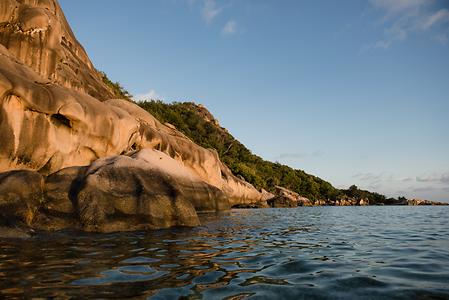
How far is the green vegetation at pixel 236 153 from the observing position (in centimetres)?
6444

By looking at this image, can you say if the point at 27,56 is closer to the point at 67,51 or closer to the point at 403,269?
the point at 67,51

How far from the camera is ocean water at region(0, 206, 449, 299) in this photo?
14.7 ft

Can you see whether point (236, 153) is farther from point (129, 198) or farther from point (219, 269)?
point (219, 269)

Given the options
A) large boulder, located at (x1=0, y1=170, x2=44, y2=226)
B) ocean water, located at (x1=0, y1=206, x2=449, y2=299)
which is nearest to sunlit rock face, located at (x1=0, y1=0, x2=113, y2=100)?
large boulder, located at (x1=0, y1=170, x2=44, y2=226)

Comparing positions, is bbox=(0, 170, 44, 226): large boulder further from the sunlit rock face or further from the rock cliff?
the sunlit rock face

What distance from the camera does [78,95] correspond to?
15.5 m

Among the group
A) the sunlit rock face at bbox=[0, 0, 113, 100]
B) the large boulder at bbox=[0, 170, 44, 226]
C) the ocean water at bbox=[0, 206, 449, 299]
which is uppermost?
the sunlit rock face at bbox=[0, 0, 113, 100]

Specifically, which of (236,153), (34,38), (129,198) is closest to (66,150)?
(129,198)

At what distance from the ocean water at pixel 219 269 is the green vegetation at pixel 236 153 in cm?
5124

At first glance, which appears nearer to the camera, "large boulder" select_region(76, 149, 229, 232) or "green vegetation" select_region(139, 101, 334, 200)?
"large boulder" select_region(76, 149, 229, 232)

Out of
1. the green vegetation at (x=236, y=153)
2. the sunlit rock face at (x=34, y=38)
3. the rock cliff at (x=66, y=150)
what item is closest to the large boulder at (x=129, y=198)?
the rock cliff at (x=66, y=150)

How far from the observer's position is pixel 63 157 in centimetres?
1488

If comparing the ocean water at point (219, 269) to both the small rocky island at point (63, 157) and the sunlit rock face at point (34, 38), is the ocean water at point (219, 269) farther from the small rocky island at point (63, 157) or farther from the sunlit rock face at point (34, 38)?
the sunlit rock face at point (34, 38)

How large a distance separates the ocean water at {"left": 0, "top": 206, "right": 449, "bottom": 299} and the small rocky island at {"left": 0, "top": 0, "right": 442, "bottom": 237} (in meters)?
1.93
